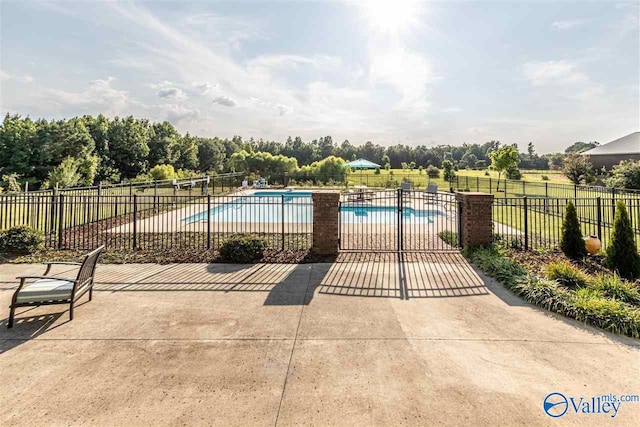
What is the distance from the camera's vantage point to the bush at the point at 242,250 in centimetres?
649

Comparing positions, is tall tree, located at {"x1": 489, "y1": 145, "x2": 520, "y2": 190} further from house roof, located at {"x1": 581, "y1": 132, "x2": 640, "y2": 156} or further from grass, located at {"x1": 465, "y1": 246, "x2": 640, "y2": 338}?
grass, located at {"x1": 465, "y1": 246, "x2": 640, "y2": 338}

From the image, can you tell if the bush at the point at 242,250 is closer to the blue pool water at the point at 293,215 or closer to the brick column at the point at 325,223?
the brick column at the point at 325,223

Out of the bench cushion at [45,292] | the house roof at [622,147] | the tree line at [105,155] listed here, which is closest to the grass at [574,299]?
the bench cushion at [45,292]

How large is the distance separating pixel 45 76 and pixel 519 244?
51.5ft

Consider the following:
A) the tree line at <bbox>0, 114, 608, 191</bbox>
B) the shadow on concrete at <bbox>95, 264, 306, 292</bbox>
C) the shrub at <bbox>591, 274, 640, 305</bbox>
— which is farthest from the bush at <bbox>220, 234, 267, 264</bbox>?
the tree line at <bbox>0, 114, 608, 191</bbox>

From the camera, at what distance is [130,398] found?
2520 mm

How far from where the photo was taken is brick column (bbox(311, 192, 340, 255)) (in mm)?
6895

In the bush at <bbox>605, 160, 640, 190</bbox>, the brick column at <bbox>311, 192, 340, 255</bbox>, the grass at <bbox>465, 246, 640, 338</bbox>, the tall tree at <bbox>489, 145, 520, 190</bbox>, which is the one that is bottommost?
the grass at <bbox>465, 246, 640, 338</bbox>

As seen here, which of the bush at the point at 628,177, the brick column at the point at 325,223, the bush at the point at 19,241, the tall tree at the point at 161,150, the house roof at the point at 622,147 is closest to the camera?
the bush at the point at 19,241

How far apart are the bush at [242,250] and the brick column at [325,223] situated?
127 cm

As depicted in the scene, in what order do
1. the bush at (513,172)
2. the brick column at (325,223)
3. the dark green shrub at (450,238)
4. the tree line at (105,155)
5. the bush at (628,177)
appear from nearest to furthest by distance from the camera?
the brick column at (325,223) < the dark green shrub at (450,238) < the bush at (628,177) < the tree line at (105,155) < the bush at (513,172)

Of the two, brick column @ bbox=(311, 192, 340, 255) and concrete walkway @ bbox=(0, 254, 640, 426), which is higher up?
brick column @ bbox=(311, 192, 340, 255)

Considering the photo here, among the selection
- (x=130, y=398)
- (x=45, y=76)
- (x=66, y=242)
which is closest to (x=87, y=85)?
(x=45, y=76)

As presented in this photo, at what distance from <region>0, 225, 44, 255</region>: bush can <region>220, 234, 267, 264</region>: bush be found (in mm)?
4446
